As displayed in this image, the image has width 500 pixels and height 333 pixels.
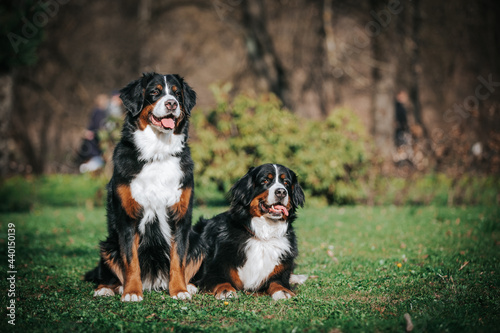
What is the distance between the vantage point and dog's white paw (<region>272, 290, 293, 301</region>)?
4.33m

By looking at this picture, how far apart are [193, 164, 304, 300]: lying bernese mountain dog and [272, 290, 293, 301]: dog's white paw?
0.29 ft

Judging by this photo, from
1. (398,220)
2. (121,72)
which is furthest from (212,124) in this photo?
(121,72)

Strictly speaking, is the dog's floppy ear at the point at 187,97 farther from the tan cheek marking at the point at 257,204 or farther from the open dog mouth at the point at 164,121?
the tan cheek marking at the point at 257,204

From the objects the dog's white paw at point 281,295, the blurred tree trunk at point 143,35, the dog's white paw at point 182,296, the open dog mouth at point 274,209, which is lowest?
the dog's white paw at point 182,296

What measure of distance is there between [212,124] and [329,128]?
2.84 meters

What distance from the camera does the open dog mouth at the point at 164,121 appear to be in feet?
14.2

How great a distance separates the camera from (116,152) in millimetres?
4352

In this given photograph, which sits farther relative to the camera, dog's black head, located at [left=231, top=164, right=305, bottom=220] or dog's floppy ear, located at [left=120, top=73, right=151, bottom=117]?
A: dog's black head, located at [left=231, top=164, right=305, bottom=220]

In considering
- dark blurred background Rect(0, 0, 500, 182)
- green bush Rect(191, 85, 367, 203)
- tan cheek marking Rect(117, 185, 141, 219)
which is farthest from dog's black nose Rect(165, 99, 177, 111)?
dark blurred background Rect(0, 0, 500, 182)

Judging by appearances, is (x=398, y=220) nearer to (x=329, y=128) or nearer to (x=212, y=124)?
(x=329, y=128)

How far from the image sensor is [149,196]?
417 cm

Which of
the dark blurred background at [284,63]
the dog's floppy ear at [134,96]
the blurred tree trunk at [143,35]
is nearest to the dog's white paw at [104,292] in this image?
the dog's floppy ear at [134,96]

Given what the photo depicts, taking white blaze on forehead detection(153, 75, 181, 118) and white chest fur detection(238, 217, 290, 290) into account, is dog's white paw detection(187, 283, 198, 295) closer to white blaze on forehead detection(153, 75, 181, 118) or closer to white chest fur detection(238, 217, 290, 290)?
white chest fur detection(238, 217, 290, 290)

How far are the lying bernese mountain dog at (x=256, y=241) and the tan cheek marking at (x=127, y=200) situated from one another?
96 centimetres
